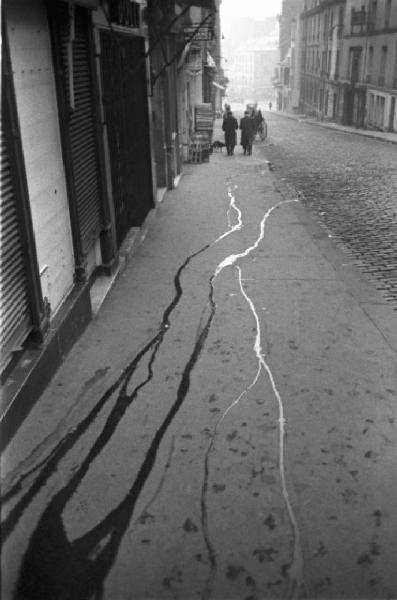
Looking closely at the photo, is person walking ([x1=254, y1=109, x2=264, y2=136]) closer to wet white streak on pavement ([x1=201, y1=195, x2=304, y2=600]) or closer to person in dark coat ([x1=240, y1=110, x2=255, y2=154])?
person in dark coat ([x1=240, y1=110, x2=255, y2=154])

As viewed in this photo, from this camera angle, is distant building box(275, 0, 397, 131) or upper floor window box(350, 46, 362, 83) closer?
distant building box(275, 0, 397, 131)

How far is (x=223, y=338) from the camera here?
19.3ft

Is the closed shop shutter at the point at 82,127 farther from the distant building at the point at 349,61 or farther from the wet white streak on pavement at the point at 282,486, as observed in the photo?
the distant building at the point at 349,61

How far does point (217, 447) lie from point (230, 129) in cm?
1819

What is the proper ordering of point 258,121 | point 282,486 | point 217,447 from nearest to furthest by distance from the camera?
1. point 282,486
2. point 217,447
3. point 258,121

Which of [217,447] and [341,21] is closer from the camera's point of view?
[217,447]

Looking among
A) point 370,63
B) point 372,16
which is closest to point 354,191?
point 370,63

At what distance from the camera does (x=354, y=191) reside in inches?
548

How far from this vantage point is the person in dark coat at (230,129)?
65.8 ft

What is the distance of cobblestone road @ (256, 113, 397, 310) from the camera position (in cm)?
873

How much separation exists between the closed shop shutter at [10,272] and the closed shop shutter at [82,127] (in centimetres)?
165

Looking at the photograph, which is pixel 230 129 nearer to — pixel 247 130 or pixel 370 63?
pixel 247 130

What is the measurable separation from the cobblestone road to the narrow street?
506mm

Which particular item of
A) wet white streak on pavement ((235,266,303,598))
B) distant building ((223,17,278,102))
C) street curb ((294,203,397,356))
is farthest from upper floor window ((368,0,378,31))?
distant building ((223,17,278,102))
